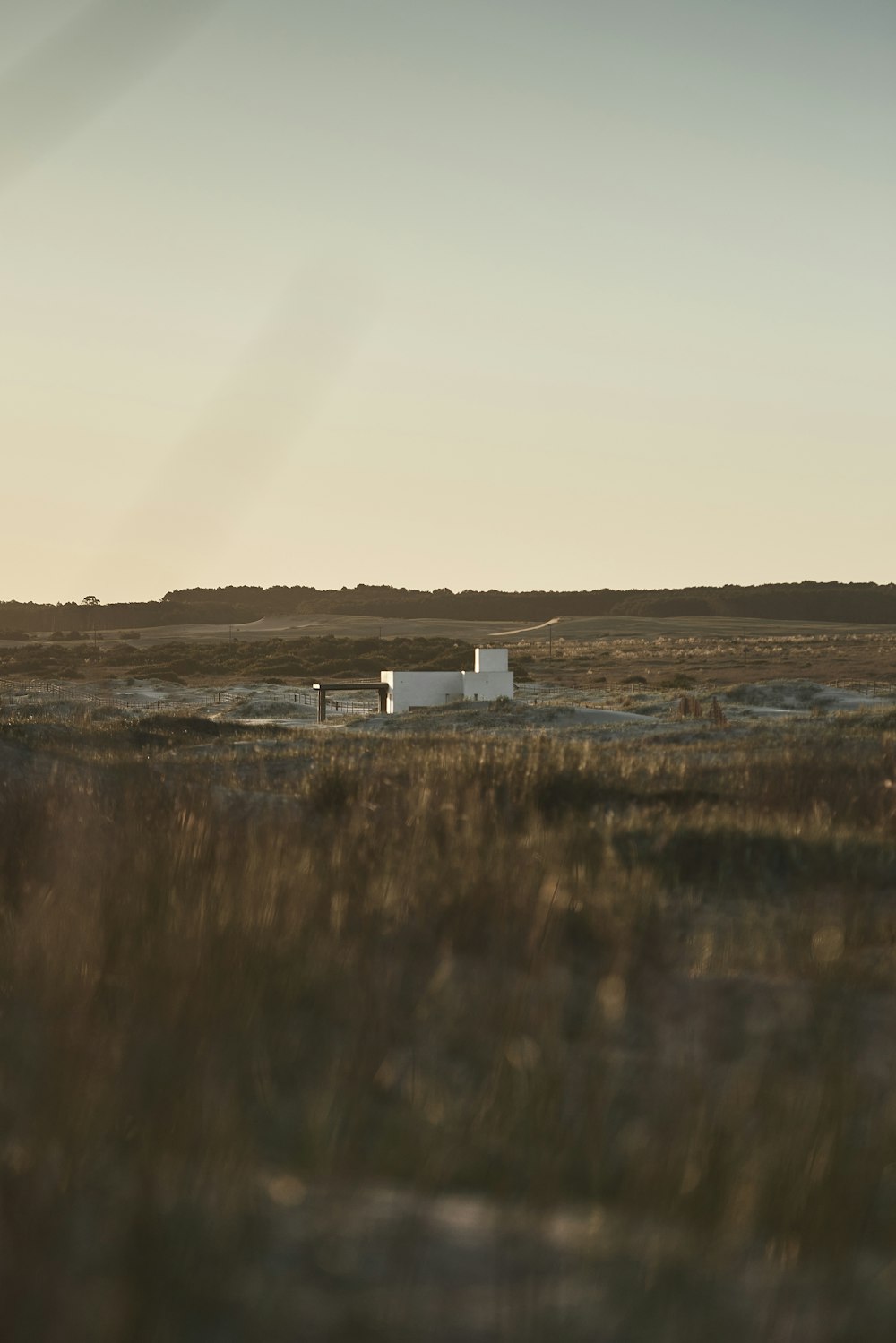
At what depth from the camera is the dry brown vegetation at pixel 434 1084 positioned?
8.57ft

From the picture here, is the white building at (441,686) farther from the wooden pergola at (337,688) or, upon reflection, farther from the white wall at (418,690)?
the wooden pergola at (337,688)

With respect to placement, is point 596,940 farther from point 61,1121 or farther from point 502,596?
point 502,596

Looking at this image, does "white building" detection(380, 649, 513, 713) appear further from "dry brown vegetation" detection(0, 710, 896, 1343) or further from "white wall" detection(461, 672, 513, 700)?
"dry brown vegetation" detection(0, 710, 896, 1343)

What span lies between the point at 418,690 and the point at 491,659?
3.28 metres

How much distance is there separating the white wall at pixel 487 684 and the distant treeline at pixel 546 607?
129 metres

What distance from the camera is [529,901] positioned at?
238 inches

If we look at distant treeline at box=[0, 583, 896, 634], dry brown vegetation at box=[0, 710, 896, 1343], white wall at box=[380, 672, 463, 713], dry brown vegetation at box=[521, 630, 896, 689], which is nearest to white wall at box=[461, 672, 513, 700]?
white wall at box=[380, 672, 463, 713]

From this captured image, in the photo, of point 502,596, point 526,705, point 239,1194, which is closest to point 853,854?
point 239,1194

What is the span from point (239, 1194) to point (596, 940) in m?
3.19

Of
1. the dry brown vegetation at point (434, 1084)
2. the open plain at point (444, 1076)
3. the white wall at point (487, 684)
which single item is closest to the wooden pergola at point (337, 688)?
the white wall at point (487, 684)

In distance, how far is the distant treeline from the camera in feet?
573

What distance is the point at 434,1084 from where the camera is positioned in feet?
12.4

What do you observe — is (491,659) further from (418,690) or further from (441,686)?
(418,690)

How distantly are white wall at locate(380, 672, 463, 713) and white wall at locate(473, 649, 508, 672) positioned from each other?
1.30 m
